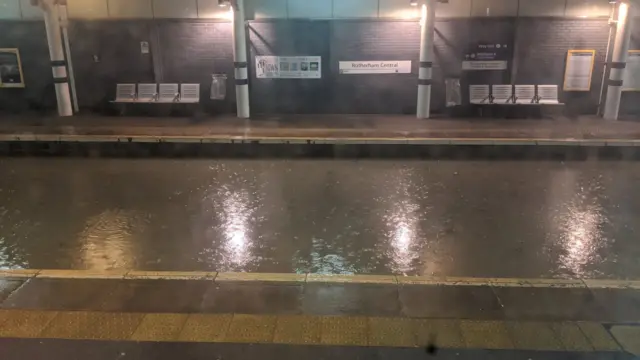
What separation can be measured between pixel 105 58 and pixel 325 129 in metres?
6.03

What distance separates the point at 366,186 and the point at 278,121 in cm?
444

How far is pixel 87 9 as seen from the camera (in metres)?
12.3

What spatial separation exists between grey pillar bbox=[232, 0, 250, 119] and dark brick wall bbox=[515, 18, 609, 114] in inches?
250

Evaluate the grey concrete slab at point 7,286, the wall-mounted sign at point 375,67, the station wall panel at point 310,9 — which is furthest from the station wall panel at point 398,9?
the grey concrete slab at point 7,286

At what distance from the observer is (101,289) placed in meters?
4.27

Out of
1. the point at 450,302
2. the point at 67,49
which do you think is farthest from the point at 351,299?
the point at 67,49

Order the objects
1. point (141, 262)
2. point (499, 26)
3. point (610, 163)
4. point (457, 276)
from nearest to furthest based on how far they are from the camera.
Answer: point (457, 276), point (141, 262), point (610, 163), point (499, 26)

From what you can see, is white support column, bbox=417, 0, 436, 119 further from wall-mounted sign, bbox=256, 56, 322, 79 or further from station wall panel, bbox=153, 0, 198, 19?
station wall panel, bbox=153, 0, 198, 19

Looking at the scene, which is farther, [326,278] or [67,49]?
[67,49]

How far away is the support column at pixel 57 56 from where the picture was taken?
11681mm

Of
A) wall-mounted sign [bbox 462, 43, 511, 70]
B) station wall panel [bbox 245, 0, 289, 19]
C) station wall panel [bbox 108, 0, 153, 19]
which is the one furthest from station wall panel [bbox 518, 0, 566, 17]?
station wall panel [bbox 108, 0, 153, 19]

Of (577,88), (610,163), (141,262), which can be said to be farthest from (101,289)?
(577,88)

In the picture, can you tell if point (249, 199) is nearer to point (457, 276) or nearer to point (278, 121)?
point (457, 276)

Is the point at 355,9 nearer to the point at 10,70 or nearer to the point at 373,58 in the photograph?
the point at 373,58
